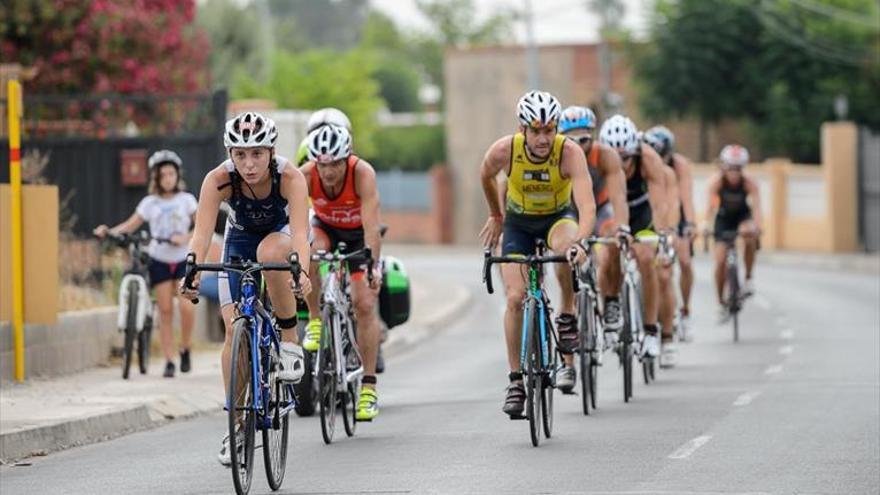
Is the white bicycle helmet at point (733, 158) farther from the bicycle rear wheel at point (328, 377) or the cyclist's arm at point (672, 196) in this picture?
the bicycle rear wheel at point (328, 377)

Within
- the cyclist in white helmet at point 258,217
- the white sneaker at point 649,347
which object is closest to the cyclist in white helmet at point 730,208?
the white sneaker at point 649,347

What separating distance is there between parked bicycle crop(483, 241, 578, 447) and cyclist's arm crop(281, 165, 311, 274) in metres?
1.74

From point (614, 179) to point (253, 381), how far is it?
4.92 m

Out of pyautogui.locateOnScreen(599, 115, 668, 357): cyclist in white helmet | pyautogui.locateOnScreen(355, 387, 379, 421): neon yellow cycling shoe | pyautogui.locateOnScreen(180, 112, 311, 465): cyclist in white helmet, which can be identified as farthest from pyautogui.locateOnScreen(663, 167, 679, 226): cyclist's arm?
pyautogui.locateOnScreen(180, 112, 311, 465): cyclist in white helmet

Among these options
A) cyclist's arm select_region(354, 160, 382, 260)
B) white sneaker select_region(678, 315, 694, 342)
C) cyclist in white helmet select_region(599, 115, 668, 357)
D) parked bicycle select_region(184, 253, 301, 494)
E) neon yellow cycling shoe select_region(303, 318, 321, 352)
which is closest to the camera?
parked bicycle select_region(184, 253, 301, 494)

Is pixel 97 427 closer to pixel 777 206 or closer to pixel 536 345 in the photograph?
pixel 536 345

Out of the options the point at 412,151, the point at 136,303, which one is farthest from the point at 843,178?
the point at 412,151

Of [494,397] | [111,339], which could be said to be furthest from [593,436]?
[111,339]

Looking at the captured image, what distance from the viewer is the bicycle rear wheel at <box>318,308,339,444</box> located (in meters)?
13.4

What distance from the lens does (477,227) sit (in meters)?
67.6

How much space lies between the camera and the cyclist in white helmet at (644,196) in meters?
17.1

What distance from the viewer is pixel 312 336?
14.0 m

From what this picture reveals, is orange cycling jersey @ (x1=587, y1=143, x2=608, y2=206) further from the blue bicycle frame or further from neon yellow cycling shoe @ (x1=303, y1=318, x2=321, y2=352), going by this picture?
the blue bicycle frame

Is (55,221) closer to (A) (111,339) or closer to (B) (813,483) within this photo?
(A) (111,339)
